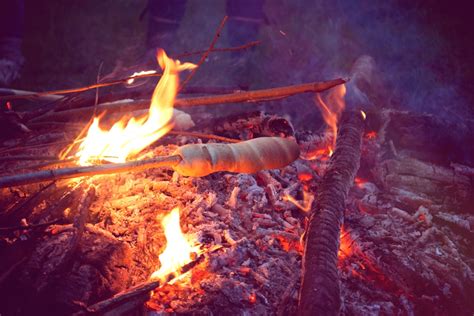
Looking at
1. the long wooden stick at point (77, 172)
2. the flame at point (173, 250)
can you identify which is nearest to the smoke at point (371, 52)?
the flame at point (173, 250)

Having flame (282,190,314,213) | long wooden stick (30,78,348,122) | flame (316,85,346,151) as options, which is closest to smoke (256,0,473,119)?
flame (316,85,346,151)

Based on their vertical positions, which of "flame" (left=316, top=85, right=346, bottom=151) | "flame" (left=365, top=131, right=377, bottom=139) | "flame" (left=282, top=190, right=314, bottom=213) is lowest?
"flame" (left=282, top=190, right=314, bottom=213)

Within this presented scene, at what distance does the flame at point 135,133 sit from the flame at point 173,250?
79 cm

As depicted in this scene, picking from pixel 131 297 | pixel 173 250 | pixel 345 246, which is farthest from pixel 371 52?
pixel 131 297

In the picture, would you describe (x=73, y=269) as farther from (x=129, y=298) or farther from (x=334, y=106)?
(x=334, y=106)

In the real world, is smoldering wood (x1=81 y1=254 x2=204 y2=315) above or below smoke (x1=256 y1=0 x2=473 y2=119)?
below

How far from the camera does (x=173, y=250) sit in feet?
9.23

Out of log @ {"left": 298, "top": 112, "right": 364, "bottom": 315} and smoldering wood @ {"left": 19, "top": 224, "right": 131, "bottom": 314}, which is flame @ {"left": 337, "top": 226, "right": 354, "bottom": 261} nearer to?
log @ {"left": 298, "top": 112, "right": 364, "bottom": 315}

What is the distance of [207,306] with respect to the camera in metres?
2.34

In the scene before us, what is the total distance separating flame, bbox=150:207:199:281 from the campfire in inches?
0.5

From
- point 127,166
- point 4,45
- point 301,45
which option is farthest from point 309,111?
point 4,45

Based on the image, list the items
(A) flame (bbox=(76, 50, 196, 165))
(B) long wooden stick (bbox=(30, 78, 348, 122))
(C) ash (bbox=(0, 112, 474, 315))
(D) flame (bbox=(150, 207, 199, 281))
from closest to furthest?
(C) ash (bbox=(0, 112, 474, 315)) < (D) flame (bbox=(150, 207, 199, 281)) < (B) long wooden stick (bbox=(30, 78, 348, 122)) < (A) flame (bbox=(76, 50, 196, 165))

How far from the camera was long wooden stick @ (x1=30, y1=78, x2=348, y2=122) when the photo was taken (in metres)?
3.25

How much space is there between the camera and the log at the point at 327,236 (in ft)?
7.30
